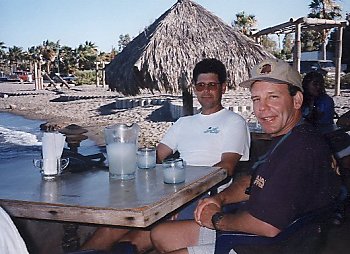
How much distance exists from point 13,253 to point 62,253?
2171 mm

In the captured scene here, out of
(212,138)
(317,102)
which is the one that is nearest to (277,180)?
(212,138)

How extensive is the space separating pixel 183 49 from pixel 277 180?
Answer: 5.20 m

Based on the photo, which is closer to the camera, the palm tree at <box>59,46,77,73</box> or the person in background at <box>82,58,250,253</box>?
the person in background at <box>82,58,250,253</box>

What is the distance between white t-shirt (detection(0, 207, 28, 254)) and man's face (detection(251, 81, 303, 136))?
1314mm

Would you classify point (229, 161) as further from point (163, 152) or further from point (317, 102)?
point (317, 102)

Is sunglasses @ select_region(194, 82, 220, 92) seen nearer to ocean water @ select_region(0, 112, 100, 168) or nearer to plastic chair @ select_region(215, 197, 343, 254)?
plastic chair @ select_region(215, 197, 343, 254)

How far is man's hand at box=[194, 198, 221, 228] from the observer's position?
78.2 inches

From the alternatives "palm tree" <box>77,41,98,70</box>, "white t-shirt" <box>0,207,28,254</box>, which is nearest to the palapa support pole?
"white t-shirt" <box>0,207,28,254</box>

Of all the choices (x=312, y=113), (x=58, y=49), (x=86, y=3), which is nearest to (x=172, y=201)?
(x=312, y=113)

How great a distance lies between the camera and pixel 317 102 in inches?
187

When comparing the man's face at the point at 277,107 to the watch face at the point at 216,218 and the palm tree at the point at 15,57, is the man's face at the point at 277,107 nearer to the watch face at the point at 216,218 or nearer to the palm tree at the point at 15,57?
the watch face at the point at 216,218

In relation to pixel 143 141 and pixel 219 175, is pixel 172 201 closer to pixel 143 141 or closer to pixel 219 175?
pixel 219 175

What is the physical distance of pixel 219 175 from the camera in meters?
2.49

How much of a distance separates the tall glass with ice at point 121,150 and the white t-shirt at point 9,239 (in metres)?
1.17
